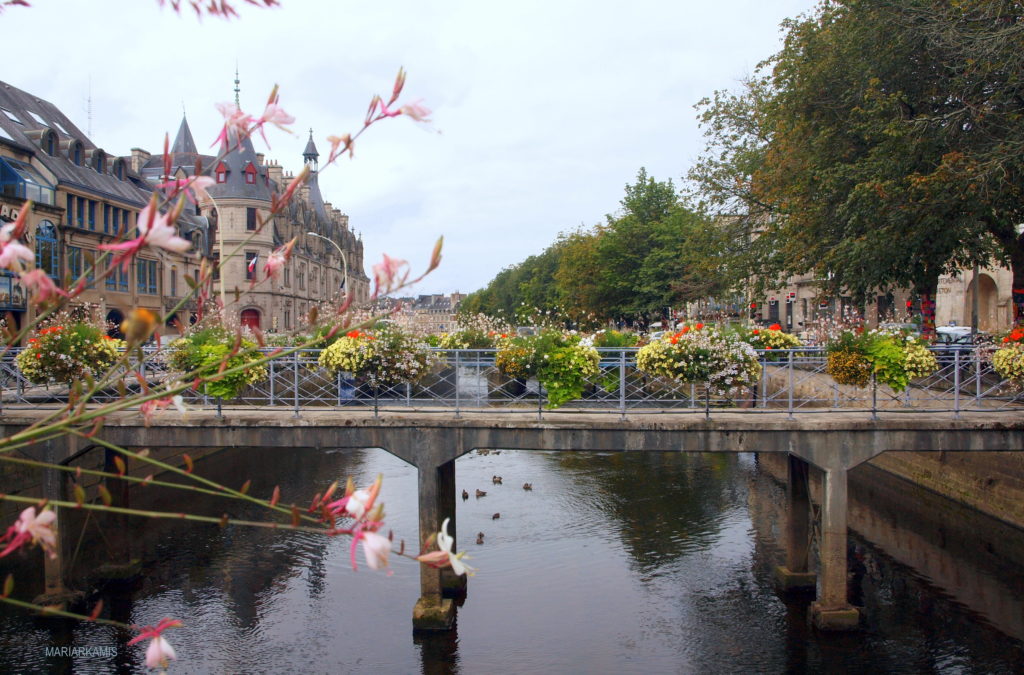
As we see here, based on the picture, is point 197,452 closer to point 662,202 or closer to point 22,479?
point 22,479

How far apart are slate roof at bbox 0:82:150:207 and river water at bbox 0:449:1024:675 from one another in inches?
998

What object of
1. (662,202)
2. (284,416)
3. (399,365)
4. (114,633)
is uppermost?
(662,202)

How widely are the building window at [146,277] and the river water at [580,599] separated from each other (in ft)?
93.3

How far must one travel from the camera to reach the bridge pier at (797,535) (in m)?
16.0

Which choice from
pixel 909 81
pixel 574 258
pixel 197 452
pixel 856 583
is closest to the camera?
pixel 856 583

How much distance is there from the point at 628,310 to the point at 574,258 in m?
10.3

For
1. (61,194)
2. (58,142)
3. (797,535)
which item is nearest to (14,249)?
(797,535)

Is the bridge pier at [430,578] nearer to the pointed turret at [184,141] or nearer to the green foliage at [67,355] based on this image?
the green foliage at [67,355]

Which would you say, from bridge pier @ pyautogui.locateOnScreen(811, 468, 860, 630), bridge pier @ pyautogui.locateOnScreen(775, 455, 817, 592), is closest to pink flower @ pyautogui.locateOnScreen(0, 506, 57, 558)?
bridge pier @ pyautogui.locateOnScreen(811, 468, 860, 630)

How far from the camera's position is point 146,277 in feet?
165

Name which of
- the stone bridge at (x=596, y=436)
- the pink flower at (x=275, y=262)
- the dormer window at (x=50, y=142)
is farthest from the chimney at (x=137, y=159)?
the pink flower at (x=275, y=262)

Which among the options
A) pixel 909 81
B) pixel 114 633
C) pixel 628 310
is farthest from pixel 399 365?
pixel 628 310

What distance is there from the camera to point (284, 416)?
14.8m

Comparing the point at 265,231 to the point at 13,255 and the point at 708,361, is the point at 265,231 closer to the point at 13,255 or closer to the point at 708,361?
the point at 708,361
